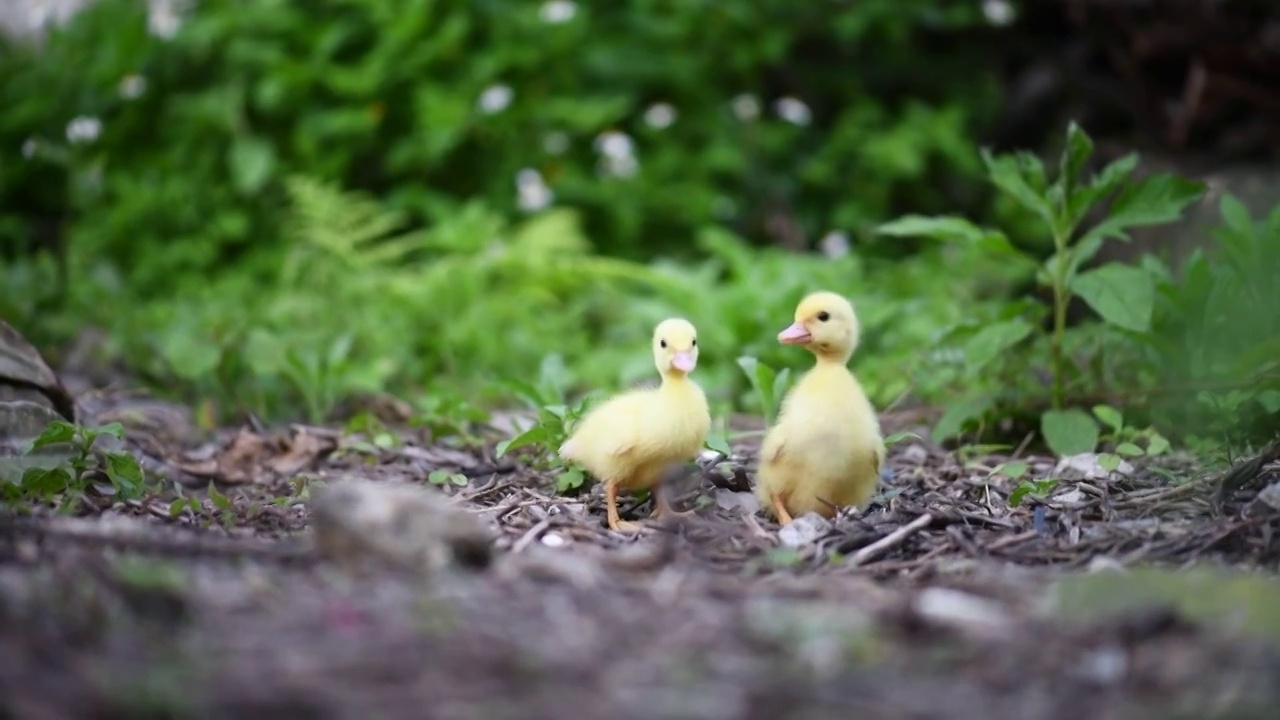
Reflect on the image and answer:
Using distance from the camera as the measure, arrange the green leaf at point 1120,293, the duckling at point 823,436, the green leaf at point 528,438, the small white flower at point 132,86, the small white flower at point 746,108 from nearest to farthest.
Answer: the duckling at point 823,436 < the green leaf at point 528,438 < the green leaf at point 1120,293 < the small white flower at point 132,86 < the small white flower at point 746,108

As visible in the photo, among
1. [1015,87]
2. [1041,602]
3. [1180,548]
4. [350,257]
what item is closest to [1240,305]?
[1180,548]

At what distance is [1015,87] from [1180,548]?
7.25m

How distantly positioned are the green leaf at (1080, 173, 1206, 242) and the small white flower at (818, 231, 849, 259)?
3270 mm

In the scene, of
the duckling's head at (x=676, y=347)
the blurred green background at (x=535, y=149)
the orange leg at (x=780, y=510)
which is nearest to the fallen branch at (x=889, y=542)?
the orange leg at (x=780, y=510)

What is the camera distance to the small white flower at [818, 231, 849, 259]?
8609mm

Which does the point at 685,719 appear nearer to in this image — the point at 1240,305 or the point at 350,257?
the point at 1240,305

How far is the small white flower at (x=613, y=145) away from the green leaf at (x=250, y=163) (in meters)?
2.24

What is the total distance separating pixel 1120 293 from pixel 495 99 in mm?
5283

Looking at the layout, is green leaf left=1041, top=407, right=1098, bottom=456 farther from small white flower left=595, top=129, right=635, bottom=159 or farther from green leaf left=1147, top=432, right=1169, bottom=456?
small white flower left=595, top=129, right=635, bottom=159

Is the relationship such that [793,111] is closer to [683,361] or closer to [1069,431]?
[1069,431]

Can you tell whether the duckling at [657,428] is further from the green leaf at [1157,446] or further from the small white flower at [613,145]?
the small white flower at [613,145]

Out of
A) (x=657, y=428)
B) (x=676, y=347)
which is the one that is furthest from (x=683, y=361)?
(x=657, y=428)

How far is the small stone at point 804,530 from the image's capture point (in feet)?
11.9

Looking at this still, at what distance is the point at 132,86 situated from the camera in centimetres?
920
